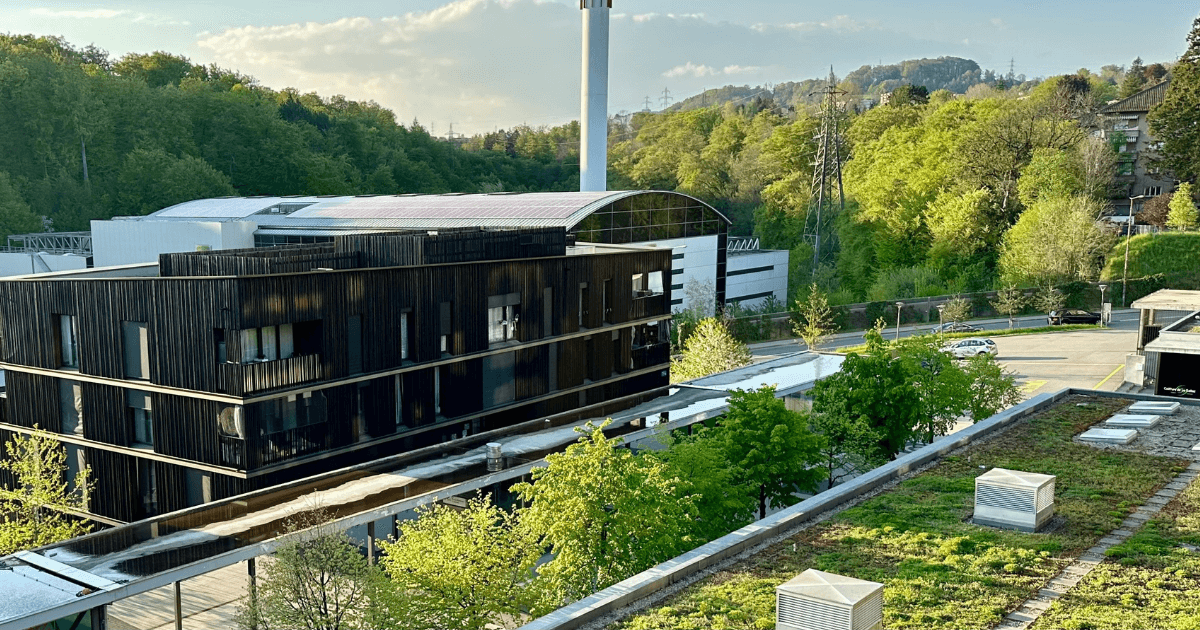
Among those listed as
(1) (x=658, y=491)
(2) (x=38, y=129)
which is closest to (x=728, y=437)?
(1) (x=658, y=491)

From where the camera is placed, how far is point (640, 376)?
41594 millimetres

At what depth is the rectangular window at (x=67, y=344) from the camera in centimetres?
2989

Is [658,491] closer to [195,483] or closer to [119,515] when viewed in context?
[195,483]

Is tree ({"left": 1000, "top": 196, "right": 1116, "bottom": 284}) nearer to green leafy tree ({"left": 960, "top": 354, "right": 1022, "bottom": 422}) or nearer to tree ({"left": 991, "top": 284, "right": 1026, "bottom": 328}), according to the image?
tree ({"left": 991, "top": 284, "right": 1026, "bottom": 328})

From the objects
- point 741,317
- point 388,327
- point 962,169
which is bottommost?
point 741,317

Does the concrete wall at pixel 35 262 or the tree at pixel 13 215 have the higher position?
the tree at pixel 13 215

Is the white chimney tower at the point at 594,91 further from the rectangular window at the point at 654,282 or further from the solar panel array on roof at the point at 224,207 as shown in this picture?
the rectangular window at the point at 654,282

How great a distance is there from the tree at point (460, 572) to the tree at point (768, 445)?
9477 millimetres

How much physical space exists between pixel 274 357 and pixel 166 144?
3478 inches

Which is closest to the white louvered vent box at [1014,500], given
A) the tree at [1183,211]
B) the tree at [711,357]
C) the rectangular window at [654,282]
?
the rectangular window at [654,282]

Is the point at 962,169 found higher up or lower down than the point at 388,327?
higher up

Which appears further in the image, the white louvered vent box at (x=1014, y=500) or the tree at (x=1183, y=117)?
the tree at (x=1183, y=117)

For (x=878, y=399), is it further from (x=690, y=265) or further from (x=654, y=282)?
(x=690, y=265)

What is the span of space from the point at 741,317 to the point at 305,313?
53.6m
